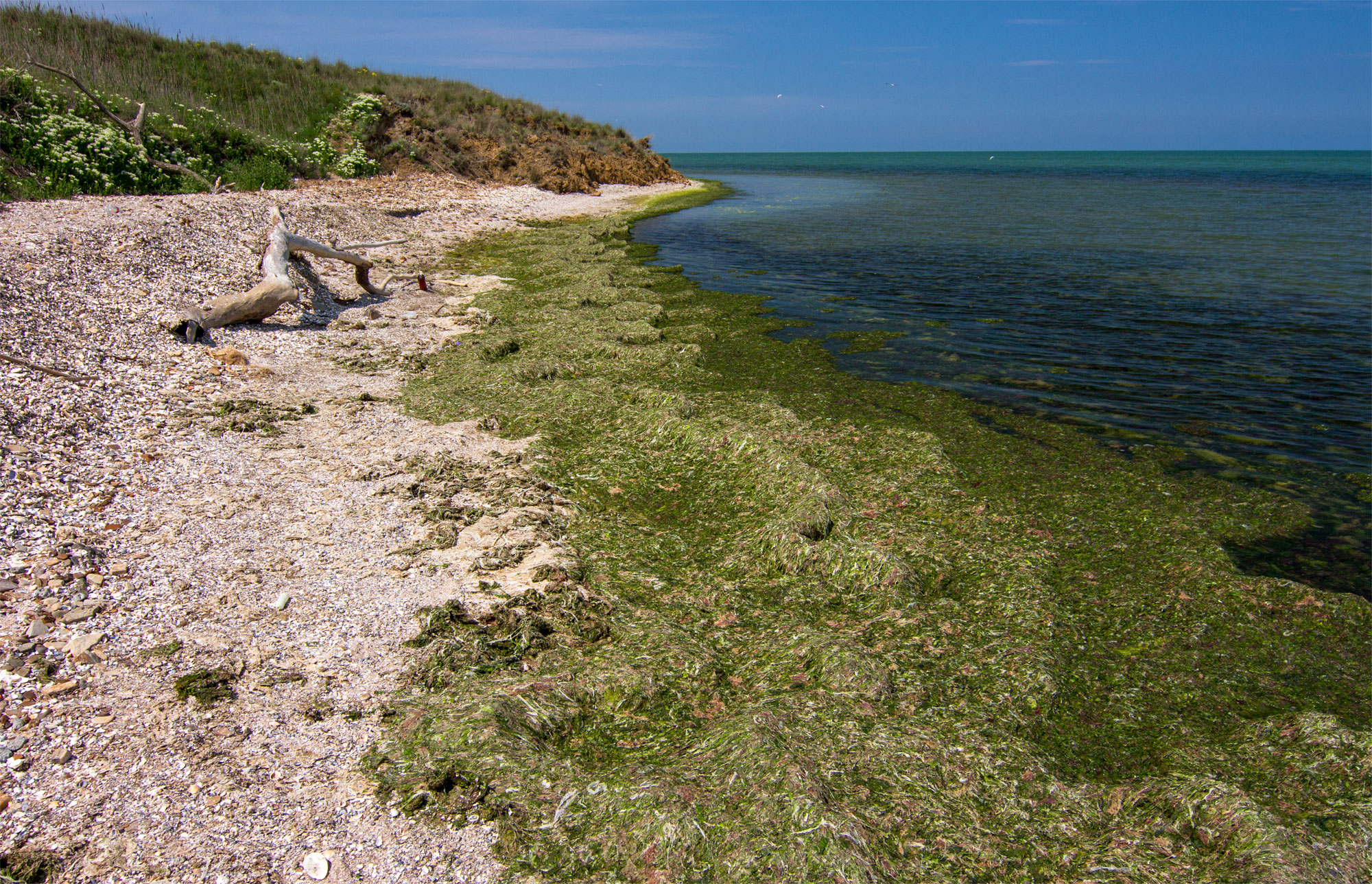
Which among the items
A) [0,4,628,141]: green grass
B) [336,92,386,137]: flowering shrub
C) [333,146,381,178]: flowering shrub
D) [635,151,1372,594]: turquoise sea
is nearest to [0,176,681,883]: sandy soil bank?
[635,151,1372,594]: turquoise sea

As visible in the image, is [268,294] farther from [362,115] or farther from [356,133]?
[362,115]

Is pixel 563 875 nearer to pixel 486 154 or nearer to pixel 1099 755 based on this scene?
pixel 1099 755

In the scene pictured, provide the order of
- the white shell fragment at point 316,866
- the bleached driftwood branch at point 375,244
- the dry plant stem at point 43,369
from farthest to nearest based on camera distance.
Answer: the bleached driftwood branch at point 375,244
the dry plant stem at point 43,369
the white shell fragment at point 316,866

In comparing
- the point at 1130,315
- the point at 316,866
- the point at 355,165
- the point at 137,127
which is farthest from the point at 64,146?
the point at 1130,315

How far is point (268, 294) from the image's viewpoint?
39.4ft

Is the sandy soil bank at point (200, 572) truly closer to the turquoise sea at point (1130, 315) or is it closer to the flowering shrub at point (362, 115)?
the turquoise sea at point (1130, 315)

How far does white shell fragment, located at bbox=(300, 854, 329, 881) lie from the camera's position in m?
3.65

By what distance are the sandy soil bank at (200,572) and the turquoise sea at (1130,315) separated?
775 cm

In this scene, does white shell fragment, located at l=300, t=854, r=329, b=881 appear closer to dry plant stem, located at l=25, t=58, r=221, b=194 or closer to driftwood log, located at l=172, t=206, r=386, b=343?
driftwood log, located at l=172, t=206, r=386, b=343

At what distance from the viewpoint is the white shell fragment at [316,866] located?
12.0 ft

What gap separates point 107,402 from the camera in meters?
8.12

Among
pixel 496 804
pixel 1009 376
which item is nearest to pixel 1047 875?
pixel 496 804

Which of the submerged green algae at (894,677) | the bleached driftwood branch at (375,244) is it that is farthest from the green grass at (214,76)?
the submerged green algae at (894,677)

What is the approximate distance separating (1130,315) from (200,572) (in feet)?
59.2
